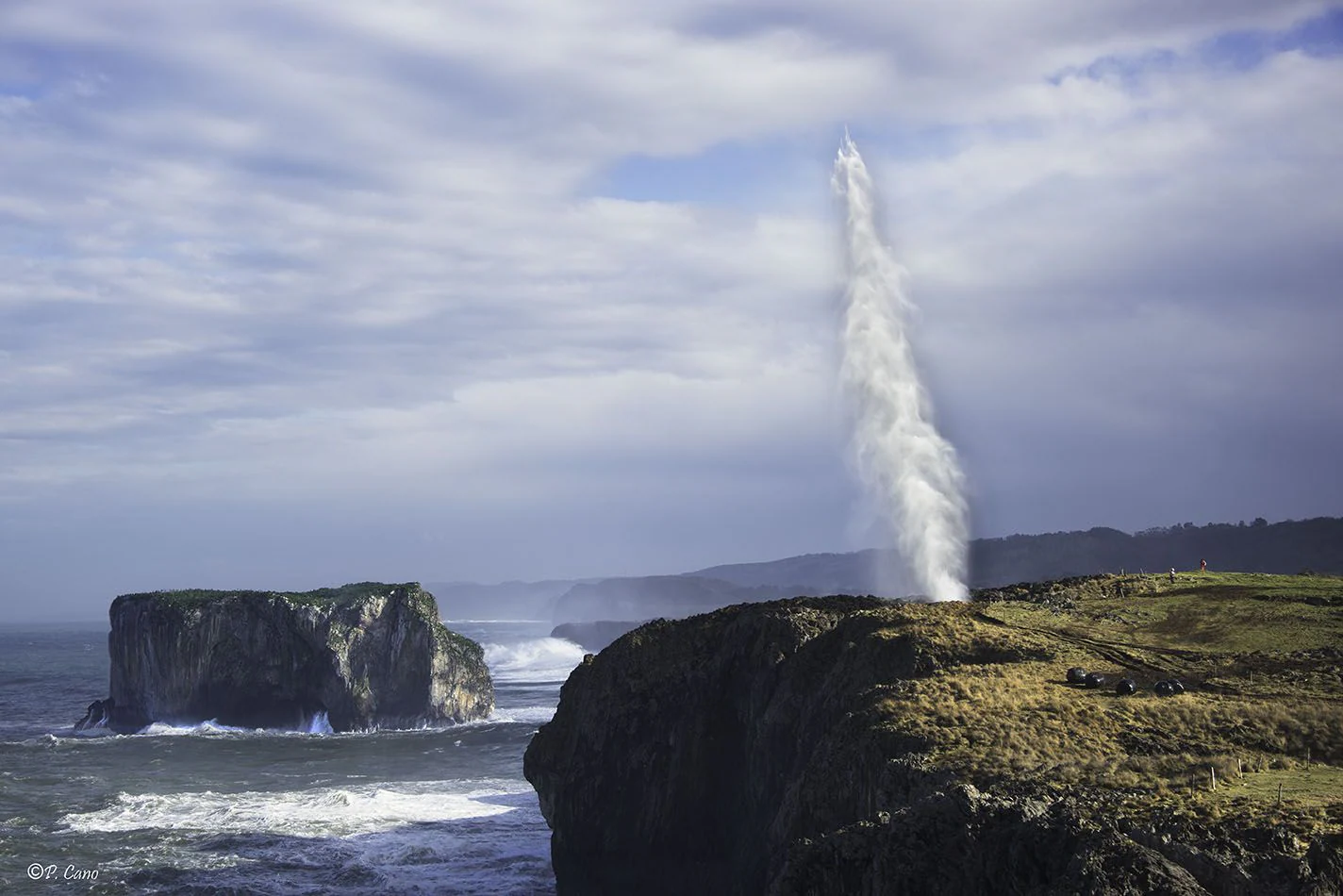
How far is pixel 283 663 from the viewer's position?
105 meters

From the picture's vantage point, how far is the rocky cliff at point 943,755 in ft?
80.8

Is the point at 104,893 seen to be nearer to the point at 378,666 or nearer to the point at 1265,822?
the point at 1265,822

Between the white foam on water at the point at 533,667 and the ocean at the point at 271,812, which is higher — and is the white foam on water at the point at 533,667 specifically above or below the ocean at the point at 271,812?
→ below

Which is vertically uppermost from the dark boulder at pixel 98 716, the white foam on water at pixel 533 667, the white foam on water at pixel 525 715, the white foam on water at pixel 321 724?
the dark boulder at pixel 98 716

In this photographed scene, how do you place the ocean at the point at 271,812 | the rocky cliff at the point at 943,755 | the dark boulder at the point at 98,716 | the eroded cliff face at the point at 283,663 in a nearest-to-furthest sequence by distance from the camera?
the rocky cliff at the point at 943,755 → the ocean at the point at 271,812 → the eroded cliff face at the point at 283,663 → the dark boulder at the point at 98,716

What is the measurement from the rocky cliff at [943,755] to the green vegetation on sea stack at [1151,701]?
13 centimetres

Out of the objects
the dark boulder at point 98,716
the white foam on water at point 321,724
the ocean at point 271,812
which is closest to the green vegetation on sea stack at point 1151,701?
the ocean at point 271,812

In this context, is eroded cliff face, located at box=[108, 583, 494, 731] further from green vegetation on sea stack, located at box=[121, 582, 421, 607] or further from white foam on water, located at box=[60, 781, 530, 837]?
white foam on water, located at box=[60, 781, 530, 837]

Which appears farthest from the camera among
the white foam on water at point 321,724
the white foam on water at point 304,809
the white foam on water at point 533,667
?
the white foam on water at point 533,667

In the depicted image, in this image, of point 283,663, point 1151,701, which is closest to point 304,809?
point 283,663

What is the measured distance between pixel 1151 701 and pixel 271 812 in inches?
1867

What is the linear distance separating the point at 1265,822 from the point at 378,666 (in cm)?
9120

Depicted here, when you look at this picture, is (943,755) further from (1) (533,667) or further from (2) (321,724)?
(1) (533,667)

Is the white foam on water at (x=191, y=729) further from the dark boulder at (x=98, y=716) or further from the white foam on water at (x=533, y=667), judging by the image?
the white foam on water at (x=533, y=667)
